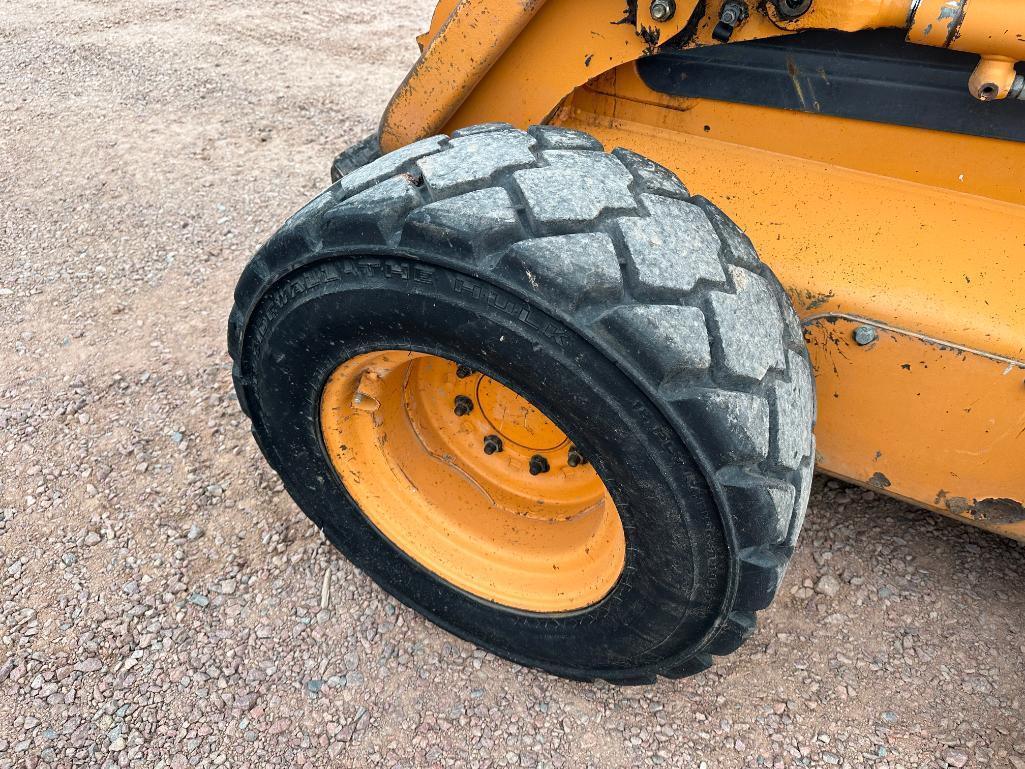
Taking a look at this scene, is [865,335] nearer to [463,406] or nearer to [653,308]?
[653,308]

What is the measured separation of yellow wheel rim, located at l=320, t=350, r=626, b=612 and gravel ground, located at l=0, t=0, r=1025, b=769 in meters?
0.29

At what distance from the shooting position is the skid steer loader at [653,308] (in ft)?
4.50

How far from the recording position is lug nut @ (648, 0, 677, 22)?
160 cm

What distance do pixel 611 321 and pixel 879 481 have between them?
0.82 m

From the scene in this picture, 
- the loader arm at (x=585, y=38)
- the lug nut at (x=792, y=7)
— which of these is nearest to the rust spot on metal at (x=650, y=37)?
the loader arm at (x=585, y=38)

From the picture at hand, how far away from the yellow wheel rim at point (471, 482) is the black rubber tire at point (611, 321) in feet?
0.85

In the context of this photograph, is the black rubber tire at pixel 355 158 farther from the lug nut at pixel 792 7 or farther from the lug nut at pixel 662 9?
the lug nut at pixel 792 7

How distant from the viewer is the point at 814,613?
85.7 inches

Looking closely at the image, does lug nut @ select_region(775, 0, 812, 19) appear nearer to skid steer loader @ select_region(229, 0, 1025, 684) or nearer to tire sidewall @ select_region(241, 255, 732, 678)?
skid steer loader @ select_region(229, 0, 1025, 684)

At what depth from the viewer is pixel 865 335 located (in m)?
1.52

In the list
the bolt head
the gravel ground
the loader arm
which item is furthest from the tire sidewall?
the loader arm

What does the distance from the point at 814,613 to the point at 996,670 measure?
1.52ft

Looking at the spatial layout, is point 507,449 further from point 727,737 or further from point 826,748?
point 826,748

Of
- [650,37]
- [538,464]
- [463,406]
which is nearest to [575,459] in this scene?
[538,464]
